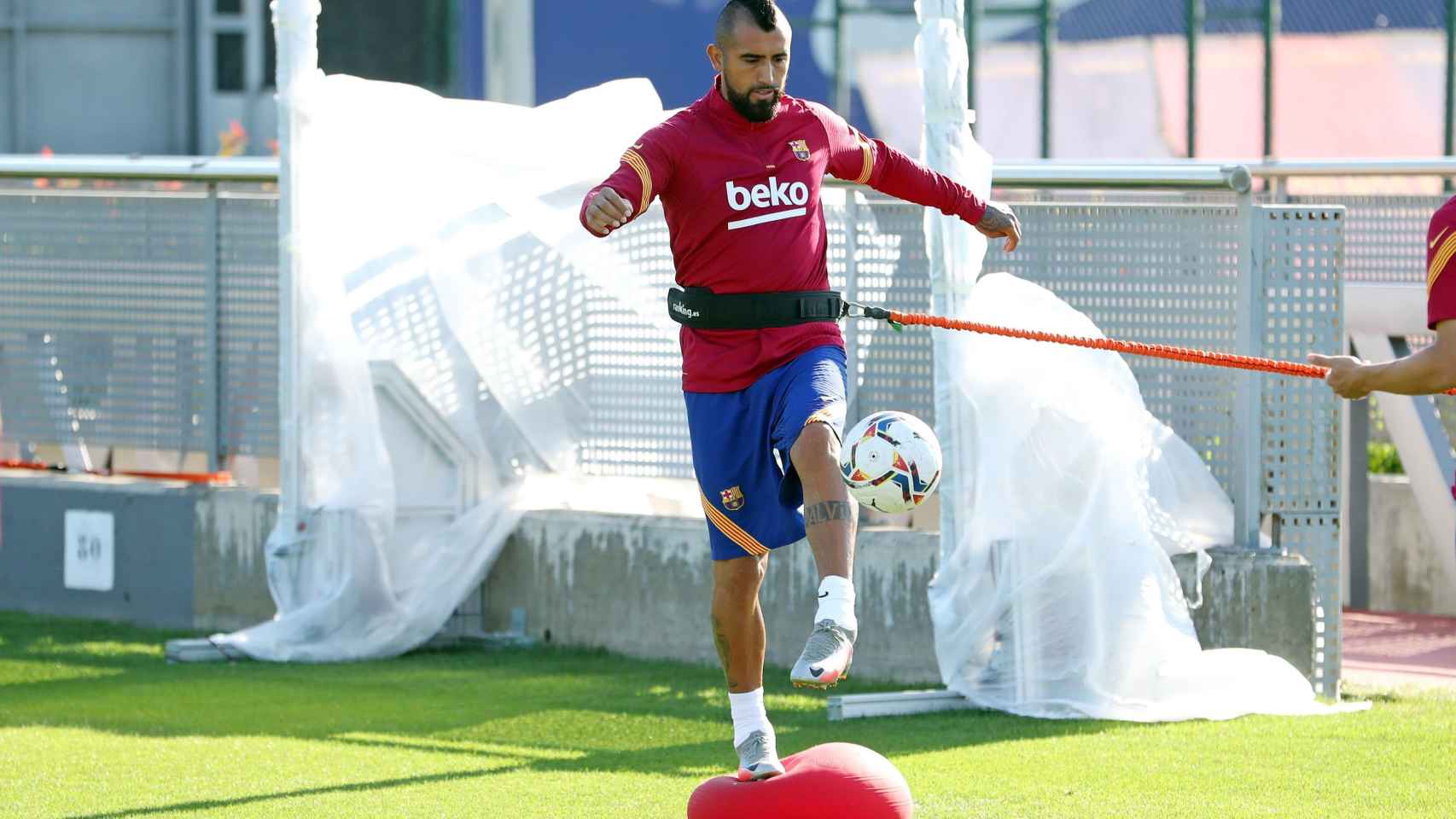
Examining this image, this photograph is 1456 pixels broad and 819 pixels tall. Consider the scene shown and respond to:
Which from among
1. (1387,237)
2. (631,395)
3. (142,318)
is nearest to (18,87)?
(142,318)

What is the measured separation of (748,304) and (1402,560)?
5686 millimetres

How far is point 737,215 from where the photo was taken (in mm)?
5766

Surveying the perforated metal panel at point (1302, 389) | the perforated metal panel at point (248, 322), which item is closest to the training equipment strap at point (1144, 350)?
the perforated metal panel at point (1302, 389)

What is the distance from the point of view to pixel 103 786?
20.8 feet

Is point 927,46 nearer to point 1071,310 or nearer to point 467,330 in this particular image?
point 1071,310

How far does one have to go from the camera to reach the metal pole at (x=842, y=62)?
1852 cm

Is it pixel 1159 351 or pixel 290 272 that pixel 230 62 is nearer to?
pixel 290 272

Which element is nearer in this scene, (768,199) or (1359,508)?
(768,199)

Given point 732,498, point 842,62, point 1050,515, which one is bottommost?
point 1050,515

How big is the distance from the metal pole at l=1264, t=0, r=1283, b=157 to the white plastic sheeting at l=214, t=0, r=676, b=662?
9151mm

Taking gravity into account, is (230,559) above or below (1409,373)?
below

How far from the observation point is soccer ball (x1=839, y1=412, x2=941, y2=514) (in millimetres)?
5902

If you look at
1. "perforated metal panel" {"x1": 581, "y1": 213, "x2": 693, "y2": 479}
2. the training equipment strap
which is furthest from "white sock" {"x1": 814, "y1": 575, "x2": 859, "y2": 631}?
"perforated metal panel" {"x1": 581, "y1": 213, "x2": 693, "y2": 479}

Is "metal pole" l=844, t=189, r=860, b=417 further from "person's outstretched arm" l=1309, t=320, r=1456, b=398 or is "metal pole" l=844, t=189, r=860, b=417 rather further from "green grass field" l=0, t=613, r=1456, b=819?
"person's outstretched arm" l=1309, t=320, r=1456, b=398
